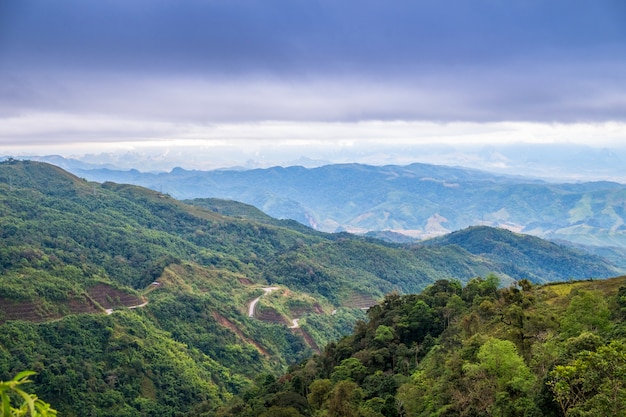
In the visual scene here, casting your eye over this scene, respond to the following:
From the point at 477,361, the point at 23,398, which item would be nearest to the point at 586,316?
the point at 477,361

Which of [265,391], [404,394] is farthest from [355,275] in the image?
[404,394]

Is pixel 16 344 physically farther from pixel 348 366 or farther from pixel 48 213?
pixel 48 213

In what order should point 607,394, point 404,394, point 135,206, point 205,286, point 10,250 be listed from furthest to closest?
1. point 135,206
2. point 205,286
3. point 10,250
4. point 404,394
5. point 607,394

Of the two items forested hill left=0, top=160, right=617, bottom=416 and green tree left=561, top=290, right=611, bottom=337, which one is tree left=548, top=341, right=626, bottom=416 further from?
forested hill left=0, top=160, right=617, bottom=416

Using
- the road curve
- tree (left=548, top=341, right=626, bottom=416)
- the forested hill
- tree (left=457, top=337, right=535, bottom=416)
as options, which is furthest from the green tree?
the road curve

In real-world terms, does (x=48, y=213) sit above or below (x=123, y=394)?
above

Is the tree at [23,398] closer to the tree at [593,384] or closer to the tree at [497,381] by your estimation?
the tree at [593,384]
